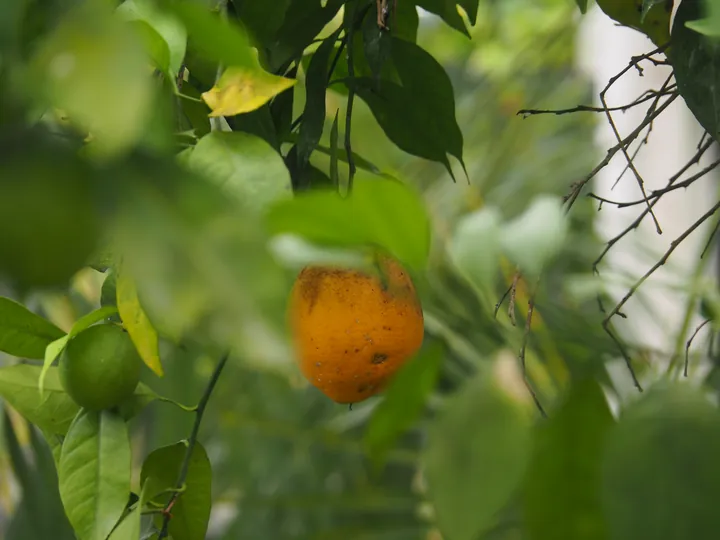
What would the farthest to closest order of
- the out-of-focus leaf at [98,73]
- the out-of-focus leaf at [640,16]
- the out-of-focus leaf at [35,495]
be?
the out-of-focus leaf at [35,495] → the out-of-focus leaf at [640,16] → the out-of-focus leaf at [98,73]

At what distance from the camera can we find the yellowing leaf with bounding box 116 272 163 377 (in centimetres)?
19

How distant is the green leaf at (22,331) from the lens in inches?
9.9

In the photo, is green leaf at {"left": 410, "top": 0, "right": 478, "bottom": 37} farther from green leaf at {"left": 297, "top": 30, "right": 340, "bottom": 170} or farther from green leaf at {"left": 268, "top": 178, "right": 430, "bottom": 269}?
green leaf at {"left": 268, "top": 178, "right": 430, "bottom": 269}

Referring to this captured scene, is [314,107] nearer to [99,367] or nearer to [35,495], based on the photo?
[99,367]

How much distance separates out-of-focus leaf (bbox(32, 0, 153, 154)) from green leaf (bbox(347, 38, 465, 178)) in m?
0.18

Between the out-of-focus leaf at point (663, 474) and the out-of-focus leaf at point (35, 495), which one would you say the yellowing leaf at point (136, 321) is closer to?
the out-of-focus leaf at point (663, 474)

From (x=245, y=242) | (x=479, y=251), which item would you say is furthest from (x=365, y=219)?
(x=479, y=251)

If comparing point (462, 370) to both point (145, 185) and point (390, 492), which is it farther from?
point (145, 185)

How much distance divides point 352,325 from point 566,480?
0.12 m

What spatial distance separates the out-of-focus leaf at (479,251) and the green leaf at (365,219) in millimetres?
100

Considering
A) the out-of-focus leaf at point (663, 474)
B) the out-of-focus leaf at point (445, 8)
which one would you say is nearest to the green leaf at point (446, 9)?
the out-of-focus leaf at point (445, 8)

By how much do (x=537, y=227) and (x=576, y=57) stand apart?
1.72 metres

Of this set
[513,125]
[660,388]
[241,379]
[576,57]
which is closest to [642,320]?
[513,125]

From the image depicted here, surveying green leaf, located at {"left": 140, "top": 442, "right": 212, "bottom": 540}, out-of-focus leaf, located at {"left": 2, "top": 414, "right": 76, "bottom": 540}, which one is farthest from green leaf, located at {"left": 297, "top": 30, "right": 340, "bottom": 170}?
out-of-focus leaf, located at {"left": 2, "top": 414, "right": 76, "bottom": 540}
